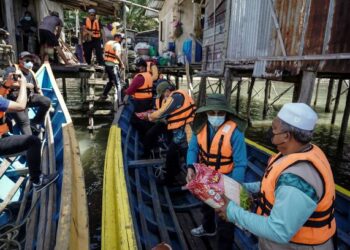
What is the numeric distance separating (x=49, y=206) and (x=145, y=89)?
13.0ft

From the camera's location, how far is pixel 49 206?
10.8 feet

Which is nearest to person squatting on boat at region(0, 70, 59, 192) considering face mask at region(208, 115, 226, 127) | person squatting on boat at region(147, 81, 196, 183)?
person squatting on boat at region(147, 81, 196, 183)

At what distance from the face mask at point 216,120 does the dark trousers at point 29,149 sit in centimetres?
239

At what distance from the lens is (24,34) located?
11.5m

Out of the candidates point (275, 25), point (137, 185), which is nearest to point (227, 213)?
point (137, 185)

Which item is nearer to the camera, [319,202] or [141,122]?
[319,202]

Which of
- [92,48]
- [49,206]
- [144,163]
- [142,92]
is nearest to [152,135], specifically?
[144,163]

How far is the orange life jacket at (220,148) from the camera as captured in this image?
300cm

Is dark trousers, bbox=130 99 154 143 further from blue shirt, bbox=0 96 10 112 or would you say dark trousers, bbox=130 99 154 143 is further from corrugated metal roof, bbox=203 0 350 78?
blue shirt, bbox=0 96 10 112

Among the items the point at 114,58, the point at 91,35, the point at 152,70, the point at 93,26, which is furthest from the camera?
the point at 91,35

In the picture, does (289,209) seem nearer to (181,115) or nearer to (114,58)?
(181,115)

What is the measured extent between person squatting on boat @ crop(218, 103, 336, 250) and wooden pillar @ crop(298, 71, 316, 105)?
3.25 m

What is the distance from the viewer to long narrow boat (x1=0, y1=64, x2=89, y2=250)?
2600 mm

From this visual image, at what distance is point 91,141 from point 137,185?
6279 millimetres
